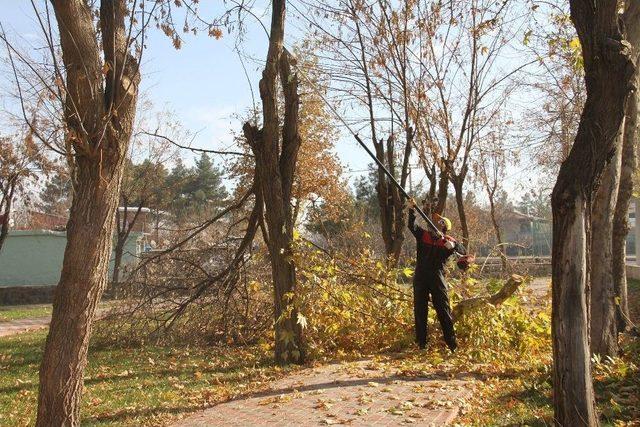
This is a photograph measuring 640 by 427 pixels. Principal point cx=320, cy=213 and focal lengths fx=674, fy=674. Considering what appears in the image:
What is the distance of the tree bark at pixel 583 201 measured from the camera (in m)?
5.13

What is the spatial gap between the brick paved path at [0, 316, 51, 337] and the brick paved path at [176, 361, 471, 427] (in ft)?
38.7

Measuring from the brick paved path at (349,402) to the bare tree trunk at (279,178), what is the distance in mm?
1162

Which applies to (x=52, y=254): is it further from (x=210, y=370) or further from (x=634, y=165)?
(x=634, y=165)

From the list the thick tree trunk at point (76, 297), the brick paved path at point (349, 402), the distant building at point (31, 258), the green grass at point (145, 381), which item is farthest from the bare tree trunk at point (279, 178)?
the distant building at point (31, 258)

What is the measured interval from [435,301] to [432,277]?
356 millimetres

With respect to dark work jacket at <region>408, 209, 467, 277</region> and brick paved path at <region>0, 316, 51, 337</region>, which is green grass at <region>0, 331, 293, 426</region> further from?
brick paved path at <region>0, 316, 51, 337</region>

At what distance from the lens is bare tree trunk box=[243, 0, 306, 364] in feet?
32.0

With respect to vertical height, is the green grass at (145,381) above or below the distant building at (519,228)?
below

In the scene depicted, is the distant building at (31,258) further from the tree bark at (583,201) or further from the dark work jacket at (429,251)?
the tree bark at (583,201)

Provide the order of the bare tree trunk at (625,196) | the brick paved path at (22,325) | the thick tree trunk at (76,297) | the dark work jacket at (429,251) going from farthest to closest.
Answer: the brick paved path at (22,325)
the dark work jacket at (429,251)
the bare tree trunk at (625,196)
the thick tree trunk at (76,297)

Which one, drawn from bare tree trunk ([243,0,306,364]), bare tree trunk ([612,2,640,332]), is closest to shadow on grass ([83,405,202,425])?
bare tree trunk ([243,0,306,364])

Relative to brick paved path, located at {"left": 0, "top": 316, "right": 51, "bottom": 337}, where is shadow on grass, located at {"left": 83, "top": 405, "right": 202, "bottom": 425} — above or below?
above

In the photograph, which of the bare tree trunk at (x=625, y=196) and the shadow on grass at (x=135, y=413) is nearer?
the shadow on grass at (x=135, y=413)

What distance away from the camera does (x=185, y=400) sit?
7.68 m
